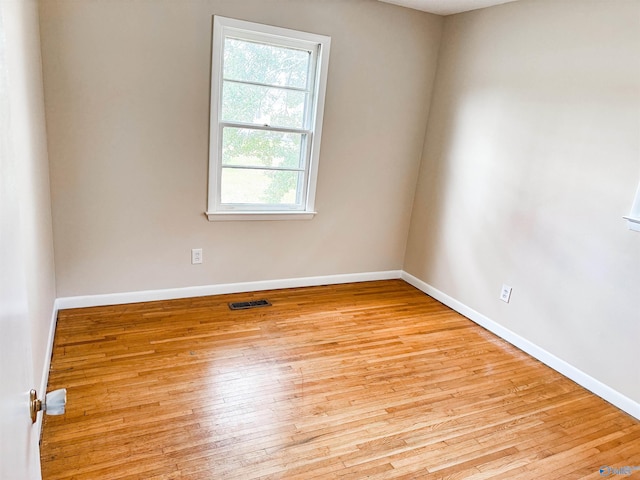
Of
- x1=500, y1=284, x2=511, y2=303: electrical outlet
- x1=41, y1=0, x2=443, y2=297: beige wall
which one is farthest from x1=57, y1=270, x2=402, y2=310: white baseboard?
x1=500, y1=284, x2=511, y2=303: electrical outlet

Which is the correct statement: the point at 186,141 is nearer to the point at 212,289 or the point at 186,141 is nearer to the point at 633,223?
the point at 212,289

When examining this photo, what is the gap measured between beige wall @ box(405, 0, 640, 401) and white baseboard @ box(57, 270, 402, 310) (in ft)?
2.33

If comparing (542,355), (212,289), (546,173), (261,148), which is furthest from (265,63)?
(542,355)

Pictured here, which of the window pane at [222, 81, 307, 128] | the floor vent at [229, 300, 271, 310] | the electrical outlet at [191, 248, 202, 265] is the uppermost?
the window pane at [222, 81, 307, 128]

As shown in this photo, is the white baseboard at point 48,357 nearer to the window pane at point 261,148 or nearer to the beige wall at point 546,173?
the window pane at point 261,148

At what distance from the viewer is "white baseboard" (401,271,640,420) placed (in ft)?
7.61

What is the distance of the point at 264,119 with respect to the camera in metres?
3.10

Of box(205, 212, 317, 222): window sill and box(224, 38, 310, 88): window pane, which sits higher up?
box(224, 38, 310, 88): window pane

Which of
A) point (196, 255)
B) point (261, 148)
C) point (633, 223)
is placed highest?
point (261, 148)

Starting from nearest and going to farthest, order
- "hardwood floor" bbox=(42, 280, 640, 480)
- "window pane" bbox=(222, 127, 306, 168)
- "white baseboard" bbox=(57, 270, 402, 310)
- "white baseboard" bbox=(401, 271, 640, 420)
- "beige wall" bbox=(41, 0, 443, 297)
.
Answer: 1. "hardwood floor" bbox=(42, 280, 640, 480)
2. "white baseboard" bbox=(401, 271, 640, 420)
3. "beige wall" bbox=(41, 0, 443, 297)
4. "white baseboard" bbox=(57, 270, 402, 310)
5. "window pane" bbox=(222, 127, 306, 168)

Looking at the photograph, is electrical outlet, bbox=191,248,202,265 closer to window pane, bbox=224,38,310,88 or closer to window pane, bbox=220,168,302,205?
window pane, bbox=220,168,302,205

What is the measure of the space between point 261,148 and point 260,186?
0.29 metres

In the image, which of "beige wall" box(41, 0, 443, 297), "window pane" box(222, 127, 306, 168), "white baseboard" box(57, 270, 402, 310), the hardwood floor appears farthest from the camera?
"window pane" box(222, 127, 306, 168)

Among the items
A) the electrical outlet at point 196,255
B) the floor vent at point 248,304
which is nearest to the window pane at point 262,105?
the electrical outlet at point 196,255
